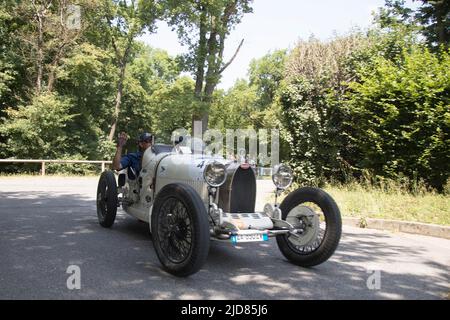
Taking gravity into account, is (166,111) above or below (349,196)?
above

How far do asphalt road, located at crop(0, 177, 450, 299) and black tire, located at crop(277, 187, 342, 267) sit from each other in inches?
5.2

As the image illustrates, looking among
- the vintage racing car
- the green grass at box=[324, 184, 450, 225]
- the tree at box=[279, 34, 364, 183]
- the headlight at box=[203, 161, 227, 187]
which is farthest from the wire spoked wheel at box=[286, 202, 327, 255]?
the tree at box=[279, 34, 364, 183]

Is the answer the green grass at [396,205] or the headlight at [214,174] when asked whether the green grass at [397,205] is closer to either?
the green grass at [396,205]

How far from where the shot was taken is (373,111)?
40.9 ft

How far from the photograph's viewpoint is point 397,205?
9.51 m

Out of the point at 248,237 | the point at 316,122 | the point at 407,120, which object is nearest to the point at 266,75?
the point at 316,122

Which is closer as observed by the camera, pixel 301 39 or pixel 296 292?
pixel 296 292

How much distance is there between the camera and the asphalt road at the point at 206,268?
408 centimetres

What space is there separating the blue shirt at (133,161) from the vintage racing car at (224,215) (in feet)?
3.11

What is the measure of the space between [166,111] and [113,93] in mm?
6462

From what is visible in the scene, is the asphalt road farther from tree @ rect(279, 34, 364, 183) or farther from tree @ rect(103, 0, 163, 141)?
tree @ rect(103, 0, 163, 141)

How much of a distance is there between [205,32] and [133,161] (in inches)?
859

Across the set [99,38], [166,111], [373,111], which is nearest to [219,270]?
[373,111]
